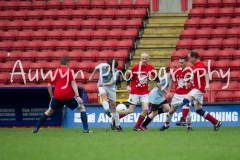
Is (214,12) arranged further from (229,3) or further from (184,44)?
(184,44)

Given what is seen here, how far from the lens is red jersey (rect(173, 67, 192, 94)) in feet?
55.8

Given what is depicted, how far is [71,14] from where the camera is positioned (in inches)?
1083

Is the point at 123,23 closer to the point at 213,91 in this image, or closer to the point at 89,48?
the point at 89,48

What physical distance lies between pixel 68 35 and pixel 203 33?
5.26 metres

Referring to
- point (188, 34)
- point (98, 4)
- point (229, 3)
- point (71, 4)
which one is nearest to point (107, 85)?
point (188, 34)

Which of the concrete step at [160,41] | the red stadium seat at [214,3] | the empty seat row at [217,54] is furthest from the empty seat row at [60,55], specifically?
the red stadium seat at [214,3]

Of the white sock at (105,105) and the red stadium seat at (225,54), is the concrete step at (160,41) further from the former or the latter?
the white sock at (105,105)

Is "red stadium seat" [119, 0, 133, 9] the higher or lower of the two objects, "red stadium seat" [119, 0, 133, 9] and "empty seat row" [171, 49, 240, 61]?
the higher

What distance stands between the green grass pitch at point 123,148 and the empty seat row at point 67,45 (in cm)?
1083

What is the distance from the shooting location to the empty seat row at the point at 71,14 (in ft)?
87.7

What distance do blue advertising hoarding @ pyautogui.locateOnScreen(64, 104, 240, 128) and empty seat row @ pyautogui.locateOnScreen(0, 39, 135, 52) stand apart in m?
4.94

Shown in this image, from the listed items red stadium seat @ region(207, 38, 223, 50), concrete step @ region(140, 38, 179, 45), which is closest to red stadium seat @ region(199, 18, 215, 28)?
concrete step @ region(140, 38, 179, 45)

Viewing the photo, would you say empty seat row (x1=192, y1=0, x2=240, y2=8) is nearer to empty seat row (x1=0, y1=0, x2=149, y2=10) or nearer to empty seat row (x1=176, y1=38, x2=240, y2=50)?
empty seat row (x1=0, y1=0, x2=149, y2=10)

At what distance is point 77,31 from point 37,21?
2098 mm
